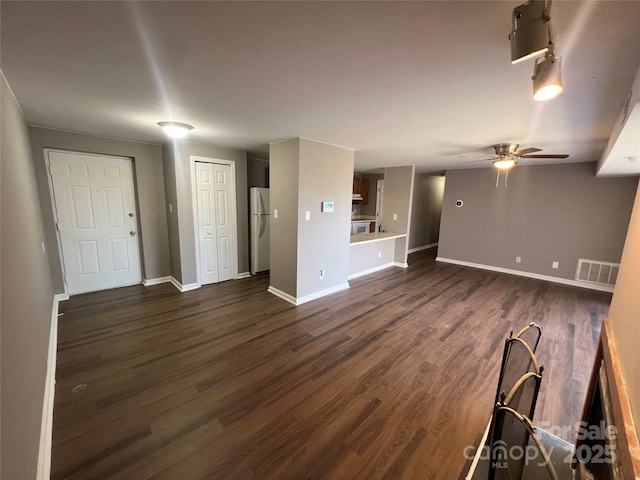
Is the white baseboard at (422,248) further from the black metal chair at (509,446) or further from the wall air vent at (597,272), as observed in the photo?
the black metal chair at (509,446)

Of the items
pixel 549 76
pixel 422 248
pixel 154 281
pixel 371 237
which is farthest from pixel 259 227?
pixel 422 248

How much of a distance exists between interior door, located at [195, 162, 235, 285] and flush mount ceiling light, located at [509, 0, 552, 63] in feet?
13.5

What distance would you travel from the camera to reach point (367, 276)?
17.0 feet

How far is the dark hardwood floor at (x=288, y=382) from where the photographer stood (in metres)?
1.54

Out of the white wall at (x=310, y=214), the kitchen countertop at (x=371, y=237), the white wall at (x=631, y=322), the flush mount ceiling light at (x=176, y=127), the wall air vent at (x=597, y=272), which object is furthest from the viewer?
the kitchen countertop at (x=371, y=237)

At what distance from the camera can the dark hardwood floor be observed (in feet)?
5.04

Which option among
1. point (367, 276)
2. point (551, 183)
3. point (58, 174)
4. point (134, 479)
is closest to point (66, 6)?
point (134, 479)

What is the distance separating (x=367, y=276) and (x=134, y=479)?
4.33 metres

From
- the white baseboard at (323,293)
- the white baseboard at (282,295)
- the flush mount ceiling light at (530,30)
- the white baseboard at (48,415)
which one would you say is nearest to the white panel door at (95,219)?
the white baseboard at (48,415)

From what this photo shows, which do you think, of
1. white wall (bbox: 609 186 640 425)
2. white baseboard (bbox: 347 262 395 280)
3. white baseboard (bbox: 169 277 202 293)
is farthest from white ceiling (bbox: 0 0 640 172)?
white baseboard (bbox: 347 262 395 280)

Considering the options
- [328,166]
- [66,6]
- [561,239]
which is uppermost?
[66,6]

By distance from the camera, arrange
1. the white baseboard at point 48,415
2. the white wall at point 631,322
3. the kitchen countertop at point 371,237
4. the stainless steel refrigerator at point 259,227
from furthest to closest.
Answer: the kitchen countertop at point 371,237, the stainless steel refrigerator at point 259,227, the white baseboard at point 48,415, the white wall at point 631,322

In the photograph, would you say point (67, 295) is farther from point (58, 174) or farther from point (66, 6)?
point (66, 6)

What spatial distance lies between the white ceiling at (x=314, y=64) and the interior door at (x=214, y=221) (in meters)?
1.48
